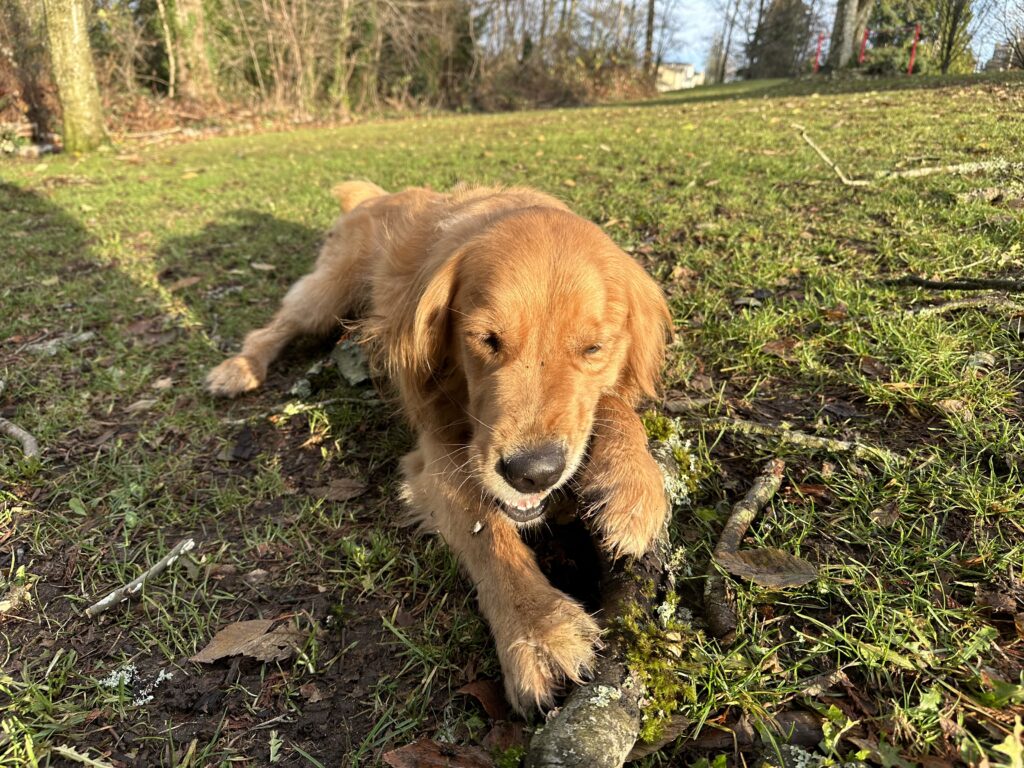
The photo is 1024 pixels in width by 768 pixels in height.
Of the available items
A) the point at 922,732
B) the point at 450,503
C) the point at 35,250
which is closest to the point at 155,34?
the point at 35,250

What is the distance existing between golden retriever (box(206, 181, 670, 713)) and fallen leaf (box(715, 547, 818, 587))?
0.87 feet

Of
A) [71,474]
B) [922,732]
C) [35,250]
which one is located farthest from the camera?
[35,250]

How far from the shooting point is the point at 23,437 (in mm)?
3021

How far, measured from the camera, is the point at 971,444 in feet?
7.25

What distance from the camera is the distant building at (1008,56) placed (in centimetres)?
844

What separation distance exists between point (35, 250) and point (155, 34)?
640 inches

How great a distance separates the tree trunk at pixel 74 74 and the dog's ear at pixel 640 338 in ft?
41.4

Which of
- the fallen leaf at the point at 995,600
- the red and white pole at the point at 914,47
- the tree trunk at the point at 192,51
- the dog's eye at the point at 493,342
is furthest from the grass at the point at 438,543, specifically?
the red and white pole at the point at 914,47

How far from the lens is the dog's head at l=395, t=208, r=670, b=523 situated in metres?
1.96

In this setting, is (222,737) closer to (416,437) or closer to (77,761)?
(77,761)

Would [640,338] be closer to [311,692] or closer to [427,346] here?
[427,346]

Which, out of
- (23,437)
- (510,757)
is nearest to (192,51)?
(23,437)

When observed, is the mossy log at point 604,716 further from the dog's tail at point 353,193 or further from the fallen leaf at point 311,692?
the dog's tail at point 353,193

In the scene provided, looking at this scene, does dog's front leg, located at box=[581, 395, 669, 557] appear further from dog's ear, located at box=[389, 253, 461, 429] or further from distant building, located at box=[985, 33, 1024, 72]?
distant building, located at box=[985, 33, 1024, 72]
